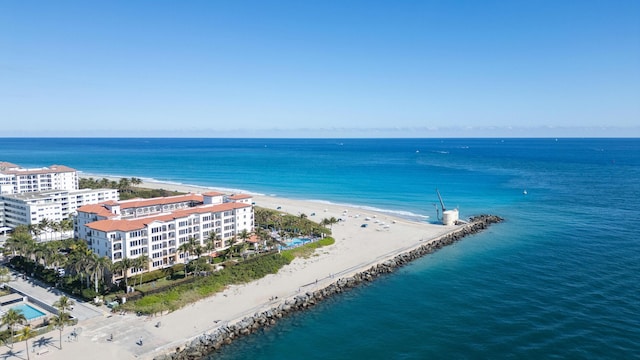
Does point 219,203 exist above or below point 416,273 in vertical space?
above

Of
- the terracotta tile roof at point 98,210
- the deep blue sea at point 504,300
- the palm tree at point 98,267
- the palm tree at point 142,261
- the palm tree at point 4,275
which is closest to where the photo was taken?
the deep blue sea at point 504,300

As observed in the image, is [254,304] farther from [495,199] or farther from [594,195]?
[594,195]

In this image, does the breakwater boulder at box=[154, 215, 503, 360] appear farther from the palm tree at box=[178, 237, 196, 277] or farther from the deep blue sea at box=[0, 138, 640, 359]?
the palm tree at box=[178, 237, 196, 277]

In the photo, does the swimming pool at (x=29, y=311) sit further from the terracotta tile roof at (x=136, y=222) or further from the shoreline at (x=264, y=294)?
the terracotta tile roof at (x=136, y=222)

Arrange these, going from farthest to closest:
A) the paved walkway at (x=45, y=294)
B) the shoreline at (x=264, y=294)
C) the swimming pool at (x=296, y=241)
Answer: the swimming pool at (x=296, y=241), the paved walkway at (x=45, y=294), the shoreline at (x=264, y=294)

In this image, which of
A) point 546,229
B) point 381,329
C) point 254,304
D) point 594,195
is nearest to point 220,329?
point 254,304

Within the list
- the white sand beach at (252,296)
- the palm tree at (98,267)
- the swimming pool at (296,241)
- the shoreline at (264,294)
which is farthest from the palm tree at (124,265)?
the swimming pool at (296,241)

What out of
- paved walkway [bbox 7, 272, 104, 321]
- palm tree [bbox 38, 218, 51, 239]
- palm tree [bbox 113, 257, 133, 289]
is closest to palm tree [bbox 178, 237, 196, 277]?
palm tree [bbox 113, 257, 133, 289]
